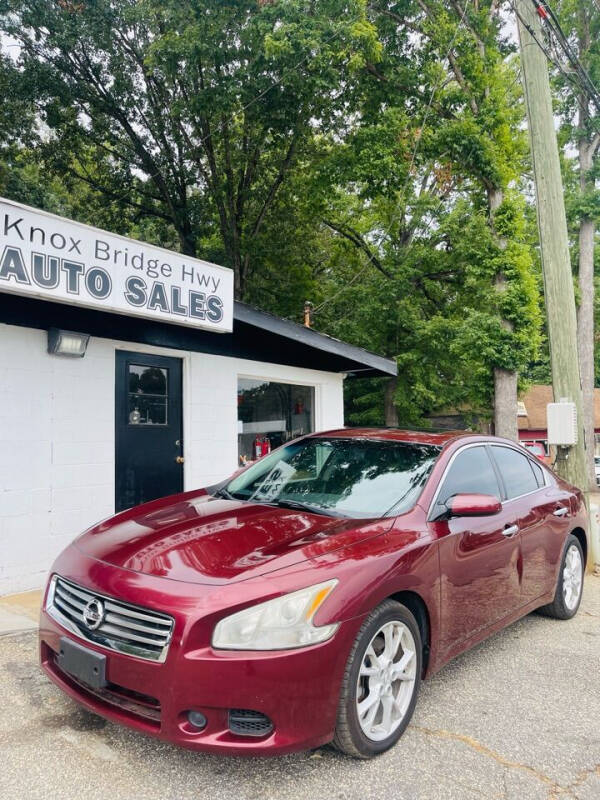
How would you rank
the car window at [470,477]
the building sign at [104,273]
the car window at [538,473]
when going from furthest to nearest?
1. the car window at [538,473]
2. the building sign at [104,273]
3. the car window at [470,477]

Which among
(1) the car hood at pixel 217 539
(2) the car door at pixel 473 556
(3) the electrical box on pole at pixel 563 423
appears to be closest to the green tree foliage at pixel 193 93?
(3) the electrical box on pole at pixel 563 423

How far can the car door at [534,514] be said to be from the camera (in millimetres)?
4066

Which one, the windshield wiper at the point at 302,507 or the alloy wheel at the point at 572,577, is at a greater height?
the windshield wiper at the point at 302,507

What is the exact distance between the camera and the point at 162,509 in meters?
3.59

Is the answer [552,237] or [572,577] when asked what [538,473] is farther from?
[552,237]

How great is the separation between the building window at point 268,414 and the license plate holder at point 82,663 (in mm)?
5075

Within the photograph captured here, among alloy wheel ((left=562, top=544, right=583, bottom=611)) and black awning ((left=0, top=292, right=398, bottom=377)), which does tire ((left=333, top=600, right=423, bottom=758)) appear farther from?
black awning ((left=0, top=292, right=398, bottom=377))

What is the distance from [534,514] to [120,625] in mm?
2998

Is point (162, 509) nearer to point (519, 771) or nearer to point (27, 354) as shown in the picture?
point (519, 771)

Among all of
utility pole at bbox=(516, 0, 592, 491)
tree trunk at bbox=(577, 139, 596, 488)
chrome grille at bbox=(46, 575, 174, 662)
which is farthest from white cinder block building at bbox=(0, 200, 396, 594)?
tree trunk at bbox=(577, 139, 596, 488)

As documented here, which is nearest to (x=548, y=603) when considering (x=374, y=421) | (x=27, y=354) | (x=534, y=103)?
(x=27, y=354)

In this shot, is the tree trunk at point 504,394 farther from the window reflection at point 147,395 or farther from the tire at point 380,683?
the tire at point 380,683

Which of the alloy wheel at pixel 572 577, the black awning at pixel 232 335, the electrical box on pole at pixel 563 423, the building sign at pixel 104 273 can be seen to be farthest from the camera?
the electrical box on pole at pixel 563 423

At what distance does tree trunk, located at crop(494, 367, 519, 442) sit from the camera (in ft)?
45.1
